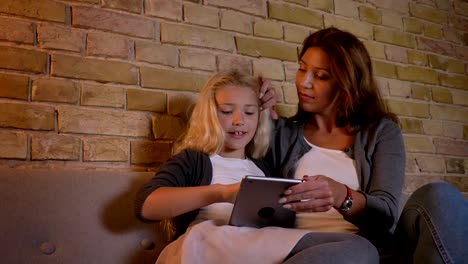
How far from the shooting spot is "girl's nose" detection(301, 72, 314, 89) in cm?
145

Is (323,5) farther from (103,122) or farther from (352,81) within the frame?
(103,122)

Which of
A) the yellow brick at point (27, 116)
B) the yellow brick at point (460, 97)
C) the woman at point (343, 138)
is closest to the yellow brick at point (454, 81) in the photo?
the yellow brick at point (460, 97)

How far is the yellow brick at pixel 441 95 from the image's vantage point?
7.36ft

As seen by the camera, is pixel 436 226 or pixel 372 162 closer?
pixel 436 226

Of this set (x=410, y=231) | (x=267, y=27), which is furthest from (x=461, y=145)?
(x=410, y=231)

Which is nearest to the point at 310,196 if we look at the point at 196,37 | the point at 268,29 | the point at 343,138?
the point at 343,138

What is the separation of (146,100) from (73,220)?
49 centimetres

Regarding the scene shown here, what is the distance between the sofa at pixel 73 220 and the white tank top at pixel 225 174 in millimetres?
222

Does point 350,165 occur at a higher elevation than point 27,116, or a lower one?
lower

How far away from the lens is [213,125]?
1.35m

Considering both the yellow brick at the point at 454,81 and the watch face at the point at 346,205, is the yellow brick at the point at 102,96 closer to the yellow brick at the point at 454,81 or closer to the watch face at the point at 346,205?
the watch face at the point at 346,205

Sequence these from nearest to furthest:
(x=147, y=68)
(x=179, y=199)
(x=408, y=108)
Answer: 1. (x=179, y=199)
2. (x=147, y=68)
3. (x=408, y=108)

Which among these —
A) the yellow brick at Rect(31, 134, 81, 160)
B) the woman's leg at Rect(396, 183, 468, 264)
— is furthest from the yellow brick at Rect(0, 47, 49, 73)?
the woman's leg at Rect(396, 183, 468, 264)

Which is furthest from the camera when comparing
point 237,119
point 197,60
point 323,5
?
point 323,5
